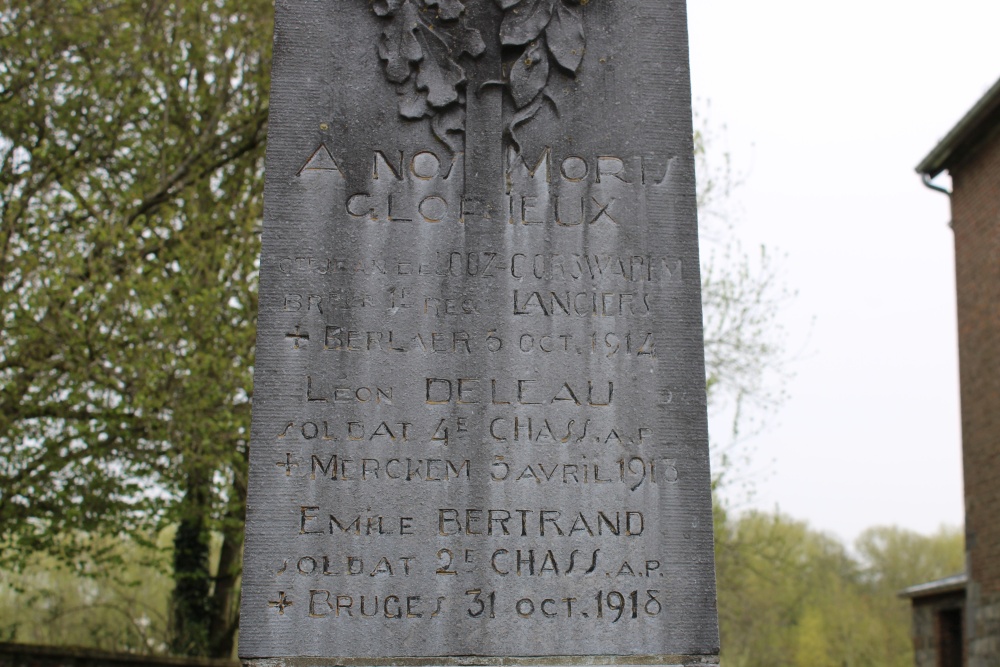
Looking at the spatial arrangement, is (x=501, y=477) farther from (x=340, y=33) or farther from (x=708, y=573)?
(x=340, y=33)

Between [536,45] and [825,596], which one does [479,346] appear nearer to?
[536,45]

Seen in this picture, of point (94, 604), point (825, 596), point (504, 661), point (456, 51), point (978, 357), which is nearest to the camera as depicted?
point (504, 661)

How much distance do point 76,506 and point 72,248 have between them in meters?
3.15

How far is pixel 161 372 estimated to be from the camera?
12664 mm

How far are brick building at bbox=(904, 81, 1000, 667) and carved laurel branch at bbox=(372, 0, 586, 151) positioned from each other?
1334cm

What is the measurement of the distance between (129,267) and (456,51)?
30.9 ft

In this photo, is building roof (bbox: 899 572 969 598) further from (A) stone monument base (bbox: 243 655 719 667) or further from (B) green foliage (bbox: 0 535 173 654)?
(A) stone monument base (bbox: 243 655 719 667)

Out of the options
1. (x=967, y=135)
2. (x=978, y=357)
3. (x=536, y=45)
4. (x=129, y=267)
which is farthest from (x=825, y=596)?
(x=536, y=45)

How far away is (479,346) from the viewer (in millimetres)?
4547

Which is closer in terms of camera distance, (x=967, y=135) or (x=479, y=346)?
(x=479, y=346)

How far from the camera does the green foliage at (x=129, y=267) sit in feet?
42.4

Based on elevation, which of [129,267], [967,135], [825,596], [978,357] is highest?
[967,135]

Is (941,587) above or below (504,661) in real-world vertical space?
below

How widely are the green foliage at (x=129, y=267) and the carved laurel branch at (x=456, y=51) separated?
8303mm
